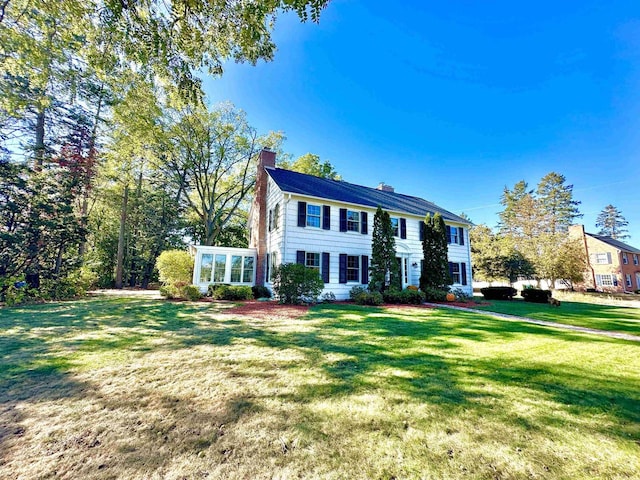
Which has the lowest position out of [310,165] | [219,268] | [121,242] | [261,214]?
[219,268]

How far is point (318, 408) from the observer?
8.64 feet

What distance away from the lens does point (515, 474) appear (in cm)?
178

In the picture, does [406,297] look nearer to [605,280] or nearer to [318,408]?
[318,408]

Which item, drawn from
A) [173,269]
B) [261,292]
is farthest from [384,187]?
[173,269]

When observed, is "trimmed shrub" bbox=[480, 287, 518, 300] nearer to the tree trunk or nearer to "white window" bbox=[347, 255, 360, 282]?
"white window" bbox=[347, 255, 360, 282]

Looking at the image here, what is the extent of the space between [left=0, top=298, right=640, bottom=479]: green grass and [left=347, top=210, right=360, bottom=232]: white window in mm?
9663

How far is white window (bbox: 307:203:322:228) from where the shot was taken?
529 inches

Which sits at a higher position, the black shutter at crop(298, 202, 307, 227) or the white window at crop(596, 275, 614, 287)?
the black shutter at crop(298, 202, 307, 227)

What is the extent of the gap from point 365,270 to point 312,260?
3.04m

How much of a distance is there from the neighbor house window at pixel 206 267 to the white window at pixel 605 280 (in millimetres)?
40825

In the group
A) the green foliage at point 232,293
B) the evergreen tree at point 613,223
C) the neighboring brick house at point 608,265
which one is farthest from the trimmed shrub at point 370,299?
the evergreen tree at point 613,223

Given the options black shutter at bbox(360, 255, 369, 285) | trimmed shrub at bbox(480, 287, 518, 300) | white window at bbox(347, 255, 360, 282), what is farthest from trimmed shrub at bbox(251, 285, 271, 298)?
trimmed shrub at bbox(480, 287, 518, 300)

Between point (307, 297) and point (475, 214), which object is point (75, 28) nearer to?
point (307, 297)

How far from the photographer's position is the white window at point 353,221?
1447 centimetres
